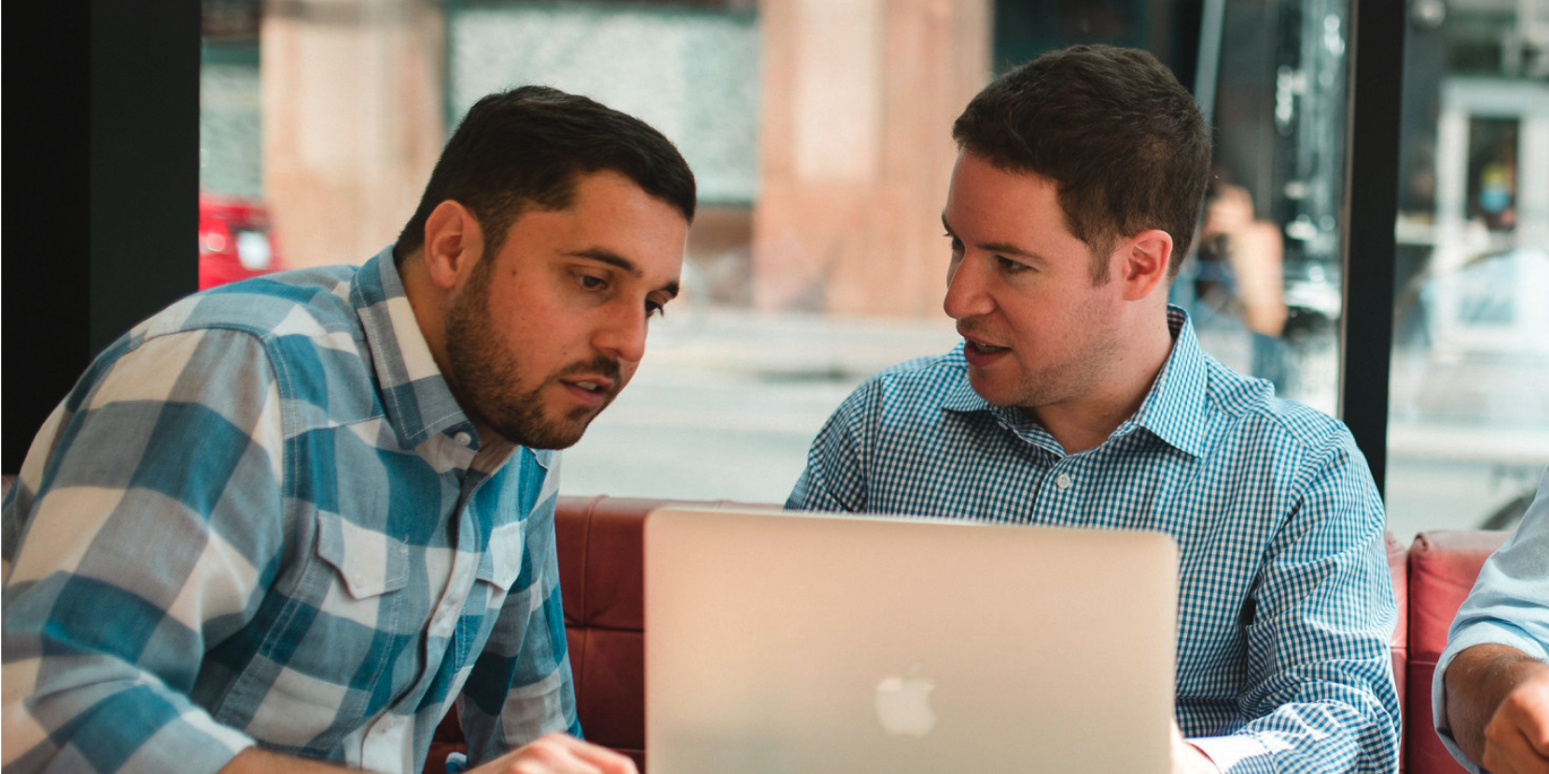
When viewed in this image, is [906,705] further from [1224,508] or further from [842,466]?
[842,466]

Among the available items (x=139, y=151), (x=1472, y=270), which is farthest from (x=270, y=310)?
(x=1472, y=270)

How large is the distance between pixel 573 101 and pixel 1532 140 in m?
5.26

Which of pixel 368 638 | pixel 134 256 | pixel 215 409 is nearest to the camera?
pixel 215 409

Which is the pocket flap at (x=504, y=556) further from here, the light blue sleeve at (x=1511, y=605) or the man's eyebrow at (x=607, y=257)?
the light blue sleeve at (x=1511, y=605)

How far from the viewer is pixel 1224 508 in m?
1.53

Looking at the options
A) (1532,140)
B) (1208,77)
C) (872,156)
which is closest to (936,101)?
(872,156)

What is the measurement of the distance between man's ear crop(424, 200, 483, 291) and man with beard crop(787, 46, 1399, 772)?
23.4 inches

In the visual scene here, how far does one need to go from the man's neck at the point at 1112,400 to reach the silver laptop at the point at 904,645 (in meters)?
0.77

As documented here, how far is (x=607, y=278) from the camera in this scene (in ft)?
4.40

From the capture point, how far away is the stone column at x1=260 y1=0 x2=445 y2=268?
6059 mm

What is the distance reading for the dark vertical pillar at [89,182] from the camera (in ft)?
7.34

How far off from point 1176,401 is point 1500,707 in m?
0.54

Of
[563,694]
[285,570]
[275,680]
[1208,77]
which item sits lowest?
[563,694]

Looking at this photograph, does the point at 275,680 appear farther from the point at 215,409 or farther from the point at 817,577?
the point at 817,577
